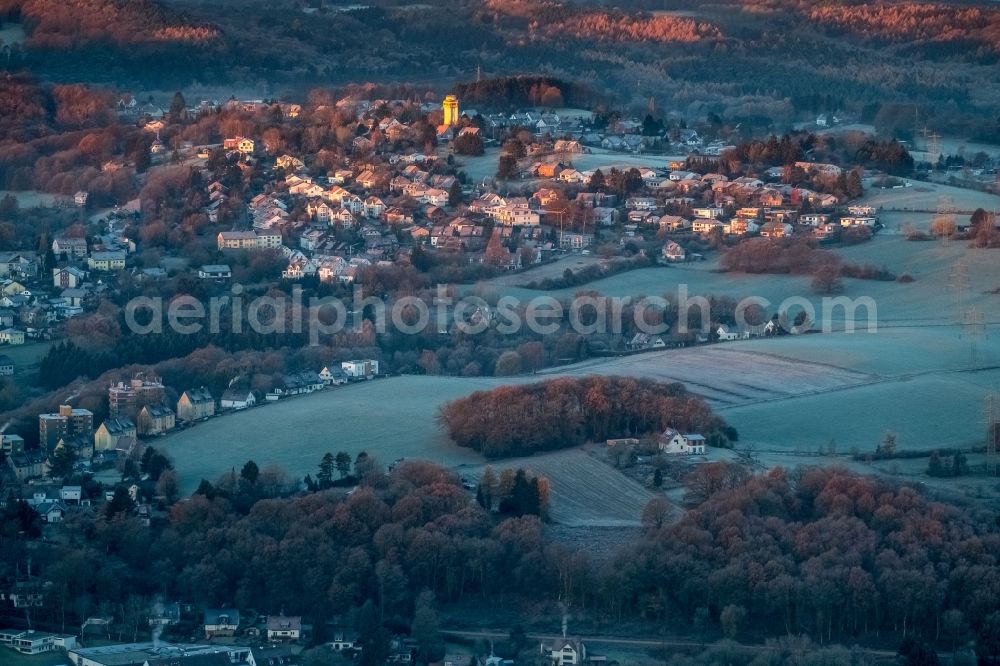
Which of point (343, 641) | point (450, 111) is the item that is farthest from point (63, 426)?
point (450, 111)

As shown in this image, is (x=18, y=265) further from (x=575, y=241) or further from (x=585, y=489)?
(x=585, y=489)

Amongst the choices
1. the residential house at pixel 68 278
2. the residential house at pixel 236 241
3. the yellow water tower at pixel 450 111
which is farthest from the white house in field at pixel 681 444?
the yellow water tower at pixel 450 111

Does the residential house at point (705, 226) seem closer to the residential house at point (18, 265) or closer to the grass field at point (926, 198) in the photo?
the grass field at point (926, 198)

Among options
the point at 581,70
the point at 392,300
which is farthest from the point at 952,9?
the point at 392,300

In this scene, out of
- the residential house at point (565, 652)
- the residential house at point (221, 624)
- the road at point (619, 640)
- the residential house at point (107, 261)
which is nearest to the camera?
the residential house at point (565, 652)

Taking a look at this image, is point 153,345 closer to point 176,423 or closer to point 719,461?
point 176,423

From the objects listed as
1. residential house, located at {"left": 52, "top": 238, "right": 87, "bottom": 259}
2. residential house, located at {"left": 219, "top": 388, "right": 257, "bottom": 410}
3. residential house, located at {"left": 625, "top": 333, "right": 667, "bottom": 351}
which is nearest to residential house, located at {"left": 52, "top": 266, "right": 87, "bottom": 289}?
residential house, located at {"left": 52, "top": 238, "right": 87, "bottom": 259}
